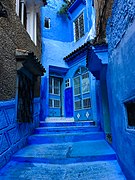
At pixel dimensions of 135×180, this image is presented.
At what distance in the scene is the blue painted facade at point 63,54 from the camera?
9.59m

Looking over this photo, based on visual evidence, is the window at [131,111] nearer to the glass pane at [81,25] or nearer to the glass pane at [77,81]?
the glass pane at [77,81]

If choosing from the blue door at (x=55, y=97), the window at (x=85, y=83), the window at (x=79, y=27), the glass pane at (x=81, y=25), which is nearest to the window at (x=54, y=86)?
the blue door at (x=55, y=97)

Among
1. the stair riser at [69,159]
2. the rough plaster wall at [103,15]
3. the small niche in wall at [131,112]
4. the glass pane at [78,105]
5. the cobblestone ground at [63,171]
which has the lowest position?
the cobblestone ground at [63,171]

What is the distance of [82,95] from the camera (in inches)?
372

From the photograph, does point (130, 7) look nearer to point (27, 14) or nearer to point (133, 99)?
point (133, 99)

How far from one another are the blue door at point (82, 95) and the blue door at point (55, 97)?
1.45 meters

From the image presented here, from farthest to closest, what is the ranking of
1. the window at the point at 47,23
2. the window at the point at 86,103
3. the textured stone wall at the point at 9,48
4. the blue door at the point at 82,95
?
the window at the point at 47,23 → the blue door at the point at 82,95 → the window at the point at 86,103 → the textured stone wall at the point at 9,48

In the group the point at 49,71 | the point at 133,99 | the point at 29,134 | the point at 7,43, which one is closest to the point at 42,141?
the point at 29,134

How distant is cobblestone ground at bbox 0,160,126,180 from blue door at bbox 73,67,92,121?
5241 millimetres

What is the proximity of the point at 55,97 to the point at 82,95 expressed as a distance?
2234 millimetres

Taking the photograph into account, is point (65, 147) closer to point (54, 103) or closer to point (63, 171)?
point (63, 171)

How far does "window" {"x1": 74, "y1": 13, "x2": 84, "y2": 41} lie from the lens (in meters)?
10.8

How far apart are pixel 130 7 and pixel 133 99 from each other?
1.26 meters

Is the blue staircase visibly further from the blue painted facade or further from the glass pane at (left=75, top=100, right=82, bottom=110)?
the blue painted facade
